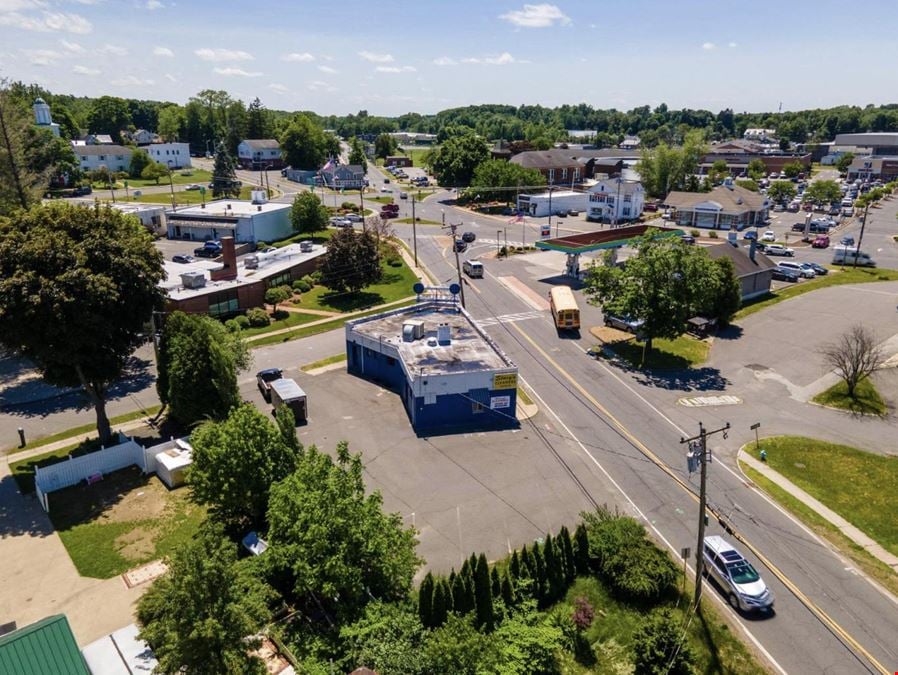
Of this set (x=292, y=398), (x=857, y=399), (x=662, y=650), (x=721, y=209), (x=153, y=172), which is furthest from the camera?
(x=153, y=172)

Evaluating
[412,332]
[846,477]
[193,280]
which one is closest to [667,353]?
[846,477]

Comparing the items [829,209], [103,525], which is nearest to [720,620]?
[103,525]

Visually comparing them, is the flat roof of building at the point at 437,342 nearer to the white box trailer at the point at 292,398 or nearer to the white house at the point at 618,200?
the white box trailer at the point at 292,398

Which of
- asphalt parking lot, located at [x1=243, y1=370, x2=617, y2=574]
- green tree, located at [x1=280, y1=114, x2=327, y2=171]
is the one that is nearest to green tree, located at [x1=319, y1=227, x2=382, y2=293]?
asphalt parking lot, located at [x1=243, y1=370, x2=617, y2=574]

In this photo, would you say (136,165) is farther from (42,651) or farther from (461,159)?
(42,651)

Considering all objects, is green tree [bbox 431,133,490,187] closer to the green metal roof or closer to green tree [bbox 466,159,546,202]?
green tree [bbox 466,159,546,202]
